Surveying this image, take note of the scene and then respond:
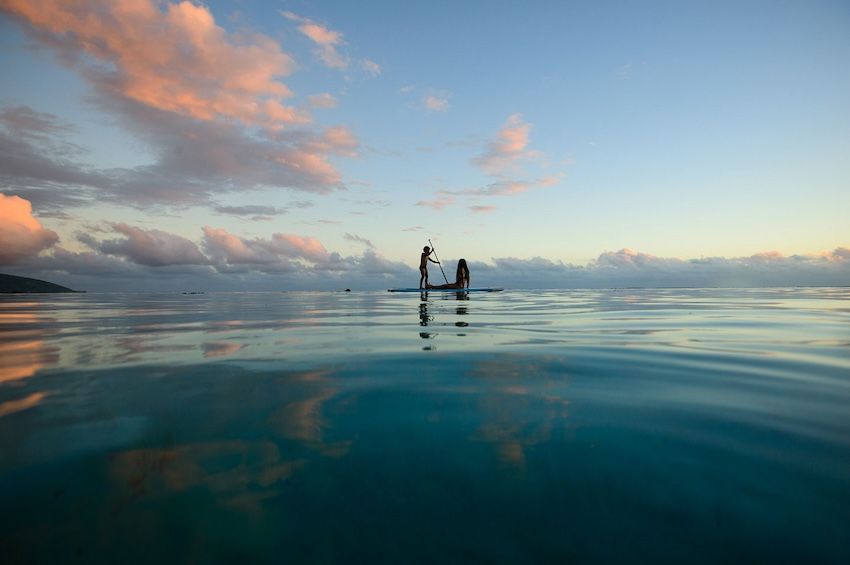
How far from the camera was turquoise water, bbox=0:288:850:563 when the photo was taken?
1.58 m

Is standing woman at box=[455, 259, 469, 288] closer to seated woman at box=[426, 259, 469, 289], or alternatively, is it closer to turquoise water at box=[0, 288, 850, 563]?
seated woman at box=[426, 259, 469, 289]

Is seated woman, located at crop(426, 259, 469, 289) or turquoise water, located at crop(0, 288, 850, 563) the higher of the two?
seated woman, located at crop(426, 259, 469, 289)

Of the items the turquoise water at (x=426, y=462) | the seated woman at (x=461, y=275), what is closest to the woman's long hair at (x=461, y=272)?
the seated woman at (x=461, y=275)

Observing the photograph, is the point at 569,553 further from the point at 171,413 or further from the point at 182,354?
the point at 182,354

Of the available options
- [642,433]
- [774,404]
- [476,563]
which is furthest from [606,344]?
[476,563]

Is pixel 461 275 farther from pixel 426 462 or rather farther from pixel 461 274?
pixel 426 462

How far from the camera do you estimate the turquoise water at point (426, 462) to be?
1578 mm

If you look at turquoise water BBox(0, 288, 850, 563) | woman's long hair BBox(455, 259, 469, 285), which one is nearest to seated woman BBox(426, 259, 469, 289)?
woman's long hair BBox(455, 259, 469, 285)

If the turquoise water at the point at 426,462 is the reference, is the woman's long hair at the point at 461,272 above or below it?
above

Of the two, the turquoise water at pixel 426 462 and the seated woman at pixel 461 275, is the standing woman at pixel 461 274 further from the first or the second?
the turquoise water at pixel 426 462

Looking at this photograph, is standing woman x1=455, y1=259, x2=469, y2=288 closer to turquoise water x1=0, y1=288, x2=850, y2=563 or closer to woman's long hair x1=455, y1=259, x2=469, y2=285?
woman's long hair x1=455, y1=259, x2=469, y2=285

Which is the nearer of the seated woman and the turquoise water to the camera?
the turquoise water

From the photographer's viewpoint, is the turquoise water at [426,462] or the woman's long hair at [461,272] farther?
the woman's long hair at [461,272]

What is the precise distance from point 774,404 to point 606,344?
3.12 m
